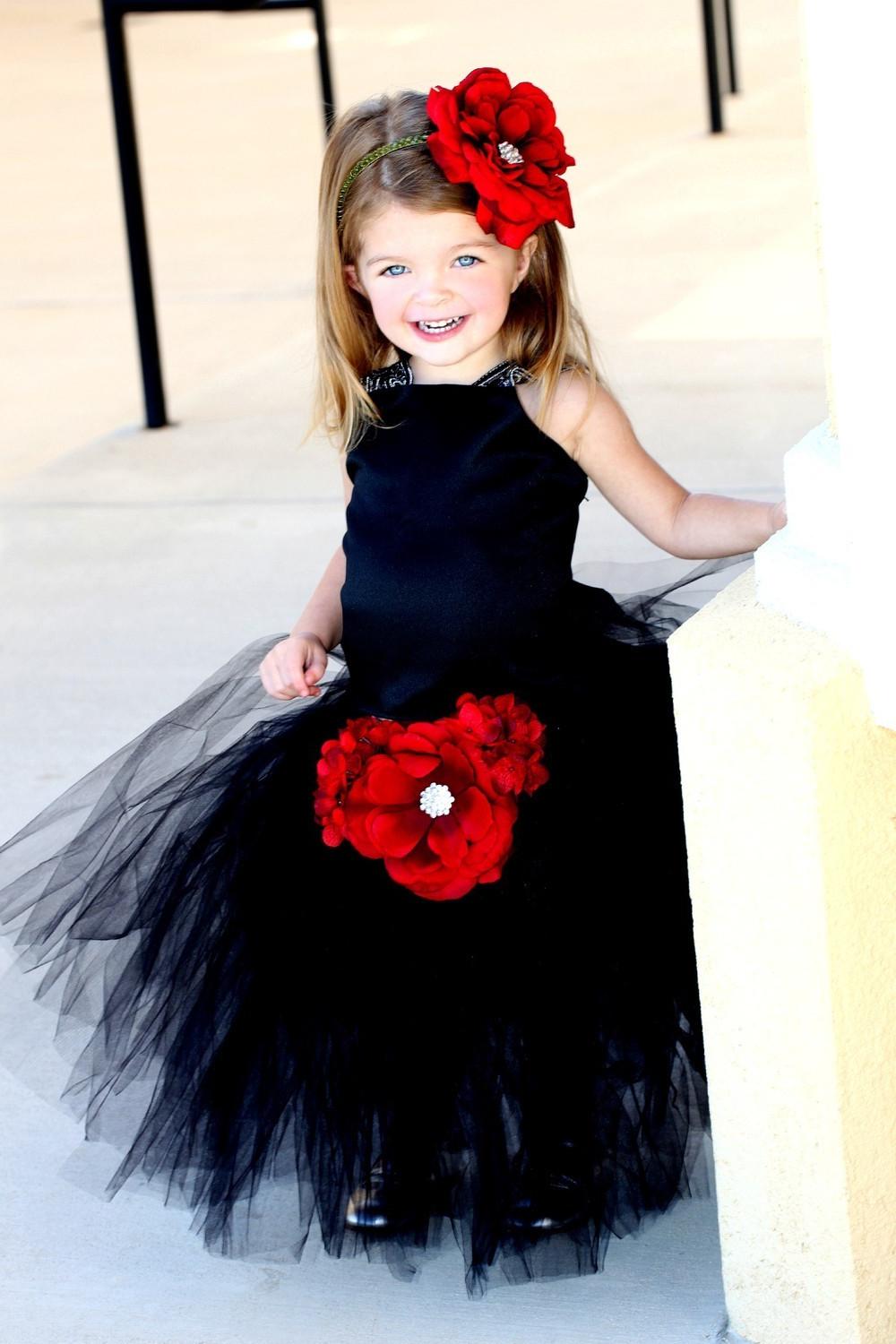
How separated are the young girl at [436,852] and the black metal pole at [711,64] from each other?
515cm

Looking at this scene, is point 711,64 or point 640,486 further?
point 711,64

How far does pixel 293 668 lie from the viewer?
1.99m

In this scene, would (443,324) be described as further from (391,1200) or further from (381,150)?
(391,1200)

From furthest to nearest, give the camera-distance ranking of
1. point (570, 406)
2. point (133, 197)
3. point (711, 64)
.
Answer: point (711, 64) → point (133, 197) → point (570, 406)

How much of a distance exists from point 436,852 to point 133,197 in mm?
2976

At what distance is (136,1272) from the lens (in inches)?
72.9

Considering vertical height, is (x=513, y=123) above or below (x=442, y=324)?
above

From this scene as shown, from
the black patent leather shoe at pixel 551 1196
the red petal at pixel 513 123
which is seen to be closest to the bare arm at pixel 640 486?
the red petal at pixel 513 123

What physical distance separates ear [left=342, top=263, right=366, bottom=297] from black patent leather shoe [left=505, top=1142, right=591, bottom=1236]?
89cm

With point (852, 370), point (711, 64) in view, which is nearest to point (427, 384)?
point (852, 370)

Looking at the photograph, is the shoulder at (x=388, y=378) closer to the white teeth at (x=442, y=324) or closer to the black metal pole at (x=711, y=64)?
the white teeth at (x=442, y=324)

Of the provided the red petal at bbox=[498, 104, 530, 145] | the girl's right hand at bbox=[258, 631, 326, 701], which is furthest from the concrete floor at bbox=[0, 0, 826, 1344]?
the red petal at bbox=[498, 104, 530, 145]

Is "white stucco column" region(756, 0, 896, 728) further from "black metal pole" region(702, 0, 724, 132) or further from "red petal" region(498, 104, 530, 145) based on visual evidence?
"black metal pole" region(702, 0, 724, 132)

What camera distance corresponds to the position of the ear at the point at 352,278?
197cm
